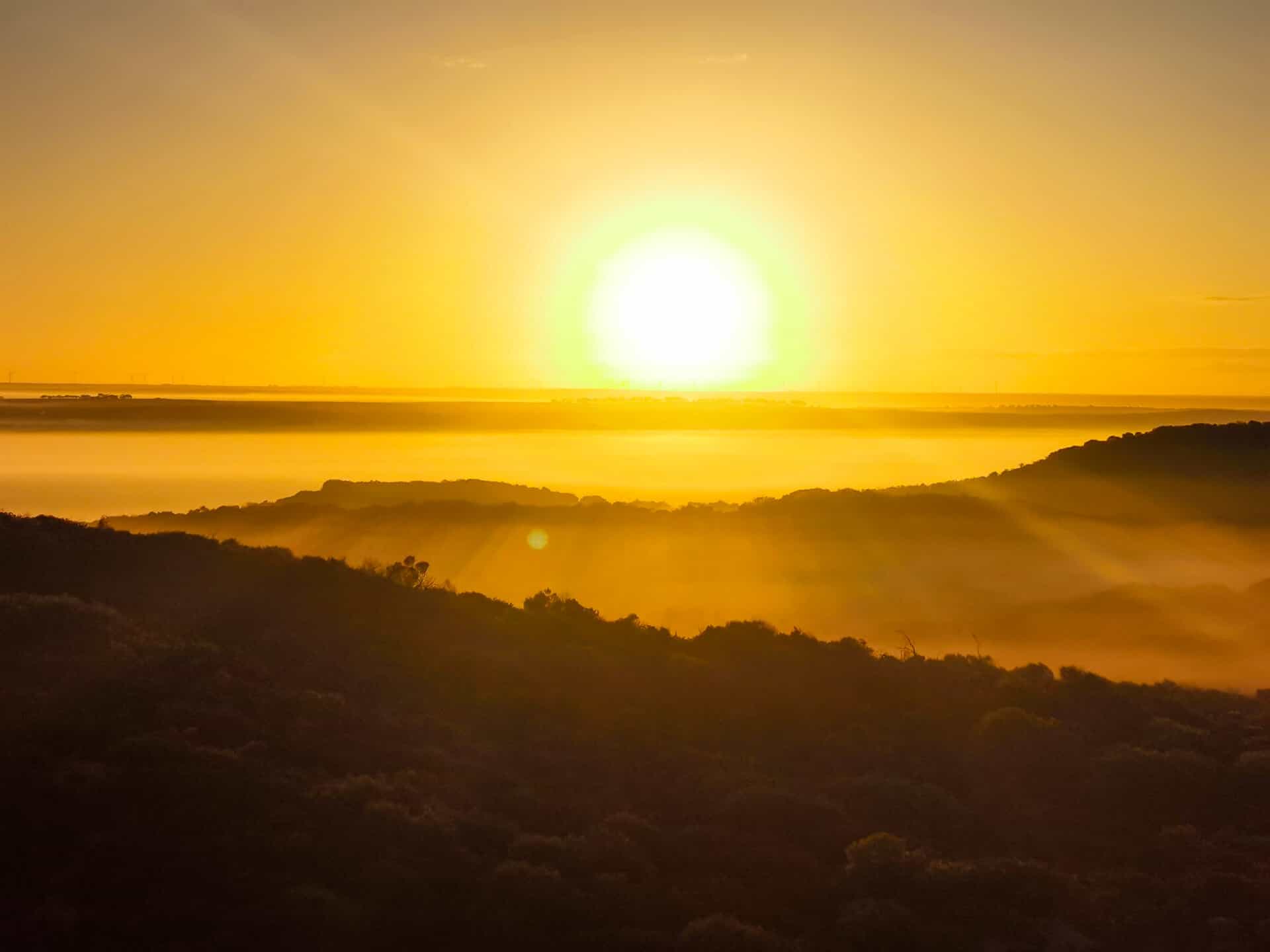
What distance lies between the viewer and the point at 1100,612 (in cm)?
9006

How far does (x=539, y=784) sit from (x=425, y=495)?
481 feet

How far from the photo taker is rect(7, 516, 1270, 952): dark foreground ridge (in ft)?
40.8

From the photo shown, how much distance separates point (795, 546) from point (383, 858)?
100022 mm

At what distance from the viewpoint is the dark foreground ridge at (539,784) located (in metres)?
12.4

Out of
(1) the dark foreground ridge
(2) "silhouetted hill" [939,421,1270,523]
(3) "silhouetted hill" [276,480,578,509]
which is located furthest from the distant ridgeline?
(1) the dark foreground ridge

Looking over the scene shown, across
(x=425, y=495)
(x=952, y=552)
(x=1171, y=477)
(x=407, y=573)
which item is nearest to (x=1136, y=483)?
(x=1171, y=477)

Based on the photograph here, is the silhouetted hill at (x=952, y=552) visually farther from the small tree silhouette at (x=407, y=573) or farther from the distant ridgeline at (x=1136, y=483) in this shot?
the small tree silhouette at (x=407, y=573)

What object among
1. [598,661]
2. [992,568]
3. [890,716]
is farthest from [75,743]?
[992,568]

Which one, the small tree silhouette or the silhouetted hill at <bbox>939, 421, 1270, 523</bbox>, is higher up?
the silhouetted hill at <bbox>939, 421, 1270, 523</bbox>

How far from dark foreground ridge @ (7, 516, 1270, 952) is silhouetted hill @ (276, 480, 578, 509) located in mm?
128752

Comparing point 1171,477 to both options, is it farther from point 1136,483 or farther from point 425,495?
point 425,495

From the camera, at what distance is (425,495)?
16100cm

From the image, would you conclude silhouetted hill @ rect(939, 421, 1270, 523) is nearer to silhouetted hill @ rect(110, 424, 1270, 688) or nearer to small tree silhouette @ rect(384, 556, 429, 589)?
silhouetted hill @ rect(110, 424, 1270, 688)

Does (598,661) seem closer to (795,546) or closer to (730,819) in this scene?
(730,819)
